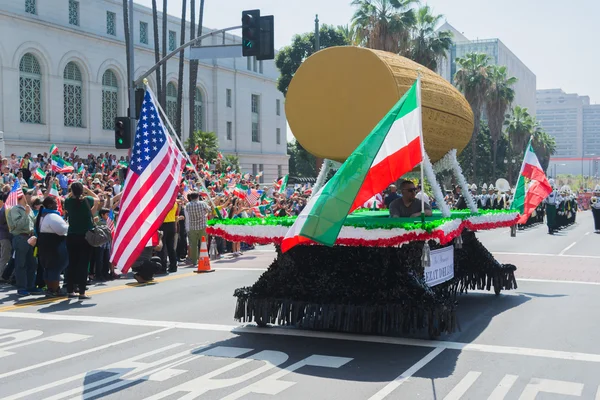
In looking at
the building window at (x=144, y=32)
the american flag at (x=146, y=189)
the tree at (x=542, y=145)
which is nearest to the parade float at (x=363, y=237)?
the american flag at (x=146, y=189)

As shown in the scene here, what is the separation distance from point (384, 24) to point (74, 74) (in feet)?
58.9

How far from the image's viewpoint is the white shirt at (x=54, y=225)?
450 inches

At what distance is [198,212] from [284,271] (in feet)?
27.5

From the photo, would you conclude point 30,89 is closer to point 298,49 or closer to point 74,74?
point 74,74

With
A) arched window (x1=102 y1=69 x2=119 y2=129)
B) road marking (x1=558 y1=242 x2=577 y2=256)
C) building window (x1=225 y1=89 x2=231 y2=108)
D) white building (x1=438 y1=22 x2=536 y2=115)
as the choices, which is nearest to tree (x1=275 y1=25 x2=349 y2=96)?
building window (x1=225 y1=89 x2=231 y2=108)

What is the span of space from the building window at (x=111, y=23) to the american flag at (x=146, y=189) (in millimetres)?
37891

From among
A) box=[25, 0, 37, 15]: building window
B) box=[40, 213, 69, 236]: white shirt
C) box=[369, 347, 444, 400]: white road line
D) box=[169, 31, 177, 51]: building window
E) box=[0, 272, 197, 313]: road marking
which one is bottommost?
box=[0, 272, 197, 313]: road marking

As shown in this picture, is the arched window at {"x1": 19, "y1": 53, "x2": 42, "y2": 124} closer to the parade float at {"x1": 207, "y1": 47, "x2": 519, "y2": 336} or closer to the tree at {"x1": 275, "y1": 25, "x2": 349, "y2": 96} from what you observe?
the tree at {"x1": 275, "y1": 25, "x2": 349, "y2": 96}

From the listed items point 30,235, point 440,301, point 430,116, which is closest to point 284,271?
point 440,301

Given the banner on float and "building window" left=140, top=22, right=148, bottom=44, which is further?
"building window" left=140, top=22, right=148, bottom=44

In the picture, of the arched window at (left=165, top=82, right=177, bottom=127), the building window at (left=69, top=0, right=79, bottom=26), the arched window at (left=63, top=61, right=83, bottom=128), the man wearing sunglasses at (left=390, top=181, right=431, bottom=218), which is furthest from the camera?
the arched window at (left=165, top=82, right=177, bottom=127)

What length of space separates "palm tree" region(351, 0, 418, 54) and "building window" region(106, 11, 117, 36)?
15897mm

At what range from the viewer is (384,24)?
3725 centimetres

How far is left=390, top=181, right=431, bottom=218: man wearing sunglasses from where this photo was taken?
30.7 feet
